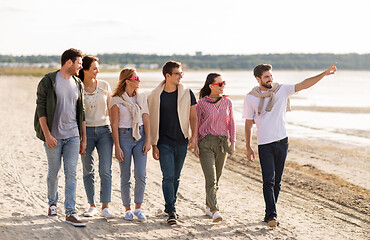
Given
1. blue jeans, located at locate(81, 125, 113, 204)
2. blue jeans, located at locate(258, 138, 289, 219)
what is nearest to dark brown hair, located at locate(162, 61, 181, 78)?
blue jeans, located at locate(81, 125, 113, 204)

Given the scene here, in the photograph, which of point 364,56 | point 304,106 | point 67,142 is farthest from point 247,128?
point 364,56

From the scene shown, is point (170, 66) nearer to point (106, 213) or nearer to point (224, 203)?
point (106, 213)

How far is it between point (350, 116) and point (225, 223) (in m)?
18.1

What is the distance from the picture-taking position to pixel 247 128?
20.8ft

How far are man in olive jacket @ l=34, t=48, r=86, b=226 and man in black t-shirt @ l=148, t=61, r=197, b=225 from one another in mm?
949

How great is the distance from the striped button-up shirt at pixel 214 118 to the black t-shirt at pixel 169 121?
245 millimetres

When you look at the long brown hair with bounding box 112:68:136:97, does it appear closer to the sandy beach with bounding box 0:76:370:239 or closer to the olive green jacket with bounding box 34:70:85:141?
the olive green jacket with bounding box 34:70:85:141

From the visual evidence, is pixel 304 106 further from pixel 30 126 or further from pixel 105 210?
pixel 105 210

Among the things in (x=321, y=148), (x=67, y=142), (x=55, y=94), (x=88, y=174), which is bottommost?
(x=321, y=148)

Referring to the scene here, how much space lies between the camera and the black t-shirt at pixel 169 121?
6.01 metres

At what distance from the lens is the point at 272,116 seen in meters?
6.09

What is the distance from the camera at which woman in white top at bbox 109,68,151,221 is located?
5938mm

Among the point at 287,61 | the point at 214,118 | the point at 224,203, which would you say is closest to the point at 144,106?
the point at 214,118

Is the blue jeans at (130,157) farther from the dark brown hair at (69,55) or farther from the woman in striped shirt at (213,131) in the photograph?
the dark brown hair at (69,55)
